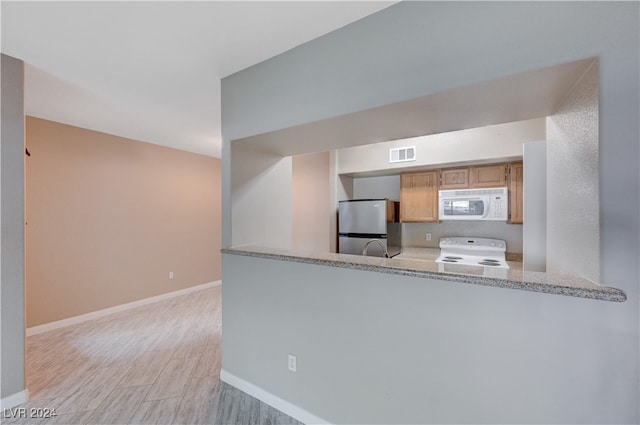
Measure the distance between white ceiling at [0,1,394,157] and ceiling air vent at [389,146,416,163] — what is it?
7.96 ft

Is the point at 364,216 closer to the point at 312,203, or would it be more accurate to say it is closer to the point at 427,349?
the point at 312,203

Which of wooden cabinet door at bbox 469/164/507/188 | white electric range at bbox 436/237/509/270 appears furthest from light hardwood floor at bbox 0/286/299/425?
wooden cabinet door at bbox 469/164/507/188

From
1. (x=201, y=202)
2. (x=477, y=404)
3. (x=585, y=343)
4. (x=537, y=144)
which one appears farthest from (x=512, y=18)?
(x=201, y=202)

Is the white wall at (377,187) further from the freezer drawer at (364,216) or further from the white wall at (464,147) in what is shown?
the freezer drawer at (364,216)

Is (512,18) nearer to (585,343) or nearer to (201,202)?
(585,343)

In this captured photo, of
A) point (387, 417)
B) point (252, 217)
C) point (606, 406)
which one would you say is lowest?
point (387, 417)

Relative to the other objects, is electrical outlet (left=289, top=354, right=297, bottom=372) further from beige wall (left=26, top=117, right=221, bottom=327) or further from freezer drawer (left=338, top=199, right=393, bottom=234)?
beige wall (left=26, top=117, right=221, bottom=327)

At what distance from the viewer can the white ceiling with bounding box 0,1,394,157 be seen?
1458 mm

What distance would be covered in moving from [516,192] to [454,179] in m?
0.73

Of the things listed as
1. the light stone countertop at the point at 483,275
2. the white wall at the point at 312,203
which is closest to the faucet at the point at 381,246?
the white wall at the point at 312,203

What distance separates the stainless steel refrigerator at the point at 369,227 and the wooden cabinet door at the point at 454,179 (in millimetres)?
801

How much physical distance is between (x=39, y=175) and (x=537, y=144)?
5.20m

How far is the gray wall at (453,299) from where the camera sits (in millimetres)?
1003

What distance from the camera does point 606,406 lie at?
103 centimetres
